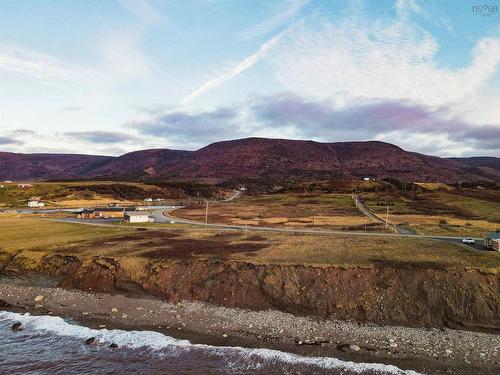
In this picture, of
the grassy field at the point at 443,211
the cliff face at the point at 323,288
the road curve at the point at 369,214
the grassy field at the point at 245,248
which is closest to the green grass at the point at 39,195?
the grassy field at the point at 245,248

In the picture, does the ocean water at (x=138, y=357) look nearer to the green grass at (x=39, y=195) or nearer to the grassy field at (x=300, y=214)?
the grassy field at (x=300, y=214)

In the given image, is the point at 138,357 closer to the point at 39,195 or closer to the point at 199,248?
the point at 199,248

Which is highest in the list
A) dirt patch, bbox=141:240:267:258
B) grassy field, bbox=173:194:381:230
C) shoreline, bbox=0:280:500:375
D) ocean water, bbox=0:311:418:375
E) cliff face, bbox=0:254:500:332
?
grassy field, bbox=173:194:381:230

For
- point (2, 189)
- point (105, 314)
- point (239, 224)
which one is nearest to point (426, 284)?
point (105, 314)

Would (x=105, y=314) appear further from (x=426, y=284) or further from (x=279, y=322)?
(x=426, y=284)

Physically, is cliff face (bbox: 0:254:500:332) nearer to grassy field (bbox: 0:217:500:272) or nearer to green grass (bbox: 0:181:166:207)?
grassy field (bbox: 0:217:500:272)

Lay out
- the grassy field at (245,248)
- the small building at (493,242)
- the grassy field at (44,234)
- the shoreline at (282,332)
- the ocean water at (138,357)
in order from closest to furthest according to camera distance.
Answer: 1. the ocean water at (138,357)
2. the shoreline at (282,332)
3. the grassy field at (245,248)
4. the small building at (493,242)
5. the grassy field at (44,234)

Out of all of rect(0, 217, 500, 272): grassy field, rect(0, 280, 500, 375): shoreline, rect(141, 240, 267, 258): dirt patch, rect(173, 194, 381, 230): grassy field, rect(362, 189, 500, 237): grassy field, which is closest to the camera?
rect(0, 280, 500, 375): shoreline

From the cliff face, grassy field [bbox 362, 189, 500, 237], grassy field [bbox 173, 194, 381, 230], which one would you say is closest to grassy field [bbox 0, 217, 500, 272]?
the cliff face
